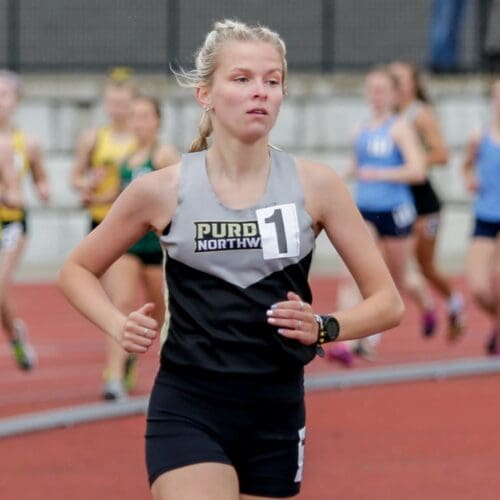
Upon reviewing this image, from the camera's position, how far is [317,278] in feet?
59.3

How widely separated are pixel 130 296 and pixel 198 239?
5.56 m

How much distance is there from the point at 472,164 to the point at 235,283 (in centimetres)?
821

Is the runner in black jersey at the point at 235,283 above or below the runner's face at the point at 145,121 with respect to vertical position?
above

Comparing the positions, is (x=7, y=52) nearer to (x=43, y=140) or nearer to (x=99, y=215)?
(x=43, y=140)

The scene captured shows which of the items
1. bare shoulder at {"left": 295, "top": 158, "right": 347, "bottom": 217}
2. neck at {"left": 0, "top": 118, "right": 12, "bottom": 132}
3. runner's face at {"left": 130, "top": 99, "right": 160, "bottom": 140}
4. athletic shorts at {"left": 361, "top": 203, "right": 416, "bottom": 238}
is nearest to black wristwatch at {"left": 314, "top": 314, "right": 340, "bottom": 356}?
bare shoulder at {"left": 295, "top": 158, "right": 347, "bottom": 217}

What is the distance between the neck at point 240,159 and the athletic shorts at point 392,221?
748cm

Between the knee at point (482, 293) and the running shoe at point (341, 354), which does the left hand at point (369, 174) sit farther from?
the running shoe at point (341, 354)

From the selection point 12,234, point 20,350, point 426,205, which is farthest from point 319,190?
point 426,205

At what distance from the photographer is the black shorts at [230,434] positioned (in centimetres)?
480

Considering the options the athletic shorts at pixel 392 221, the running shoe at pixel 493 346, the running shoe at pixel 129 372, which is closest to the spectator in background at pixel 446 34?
the athletic shorts at pixel 392 221

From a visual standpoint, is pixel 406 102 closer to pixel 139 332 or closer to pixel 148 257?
pixel 148 257

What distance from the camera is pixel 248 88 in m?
4.79

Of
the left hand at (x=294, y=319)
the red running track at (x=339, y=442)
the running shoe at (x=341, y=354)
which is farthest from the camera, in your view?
the running shoe at (x=341, y=354)

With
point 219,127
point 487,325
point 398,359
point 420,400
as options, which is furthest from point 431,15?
point 219,127
